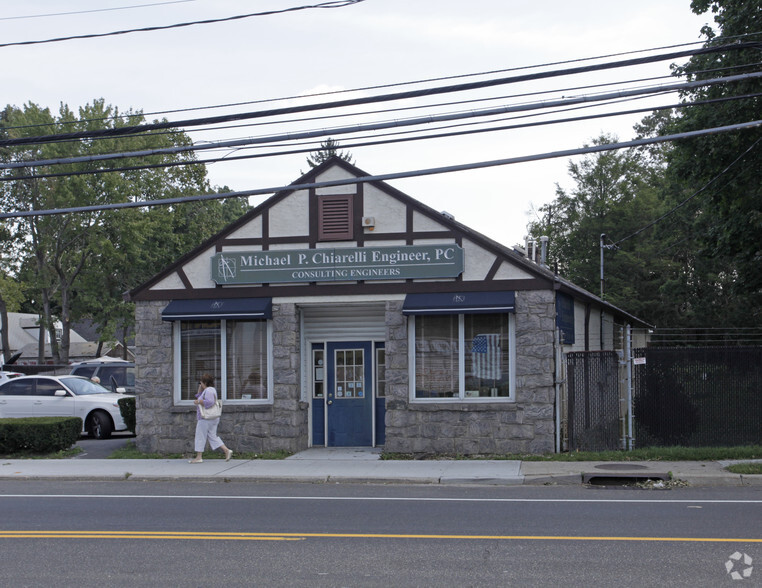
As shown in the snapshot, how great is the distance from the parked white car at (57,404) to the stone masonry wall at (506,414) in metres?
8.47

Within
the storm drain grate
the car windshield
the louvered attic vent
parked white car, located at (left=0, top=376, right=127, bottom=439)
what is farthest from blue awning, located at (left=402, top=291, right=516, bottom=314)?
the car windshield

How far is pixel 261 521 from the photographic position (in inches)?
397

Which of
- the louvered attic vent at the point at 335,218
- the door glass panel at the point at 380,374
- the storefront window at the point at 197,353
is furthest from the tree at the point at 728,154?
the storefront window at the point at 197,353

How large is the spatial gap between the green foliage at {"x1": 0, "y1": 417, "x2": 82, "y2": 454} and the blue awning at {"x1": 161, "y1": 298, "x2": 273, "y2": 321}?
3456mm

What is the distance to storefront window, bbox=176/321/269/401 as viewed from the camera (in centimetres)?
1705

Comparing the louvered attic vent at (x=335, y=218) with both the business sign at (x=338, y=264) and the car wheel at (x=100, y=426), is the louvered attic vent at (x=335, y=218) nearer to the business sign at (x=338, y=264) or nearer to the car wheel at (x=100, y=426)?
the business sign at (x=338, y=264)

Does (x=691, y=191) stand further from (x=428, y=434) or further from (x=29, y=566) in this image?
(x=29, y=566)

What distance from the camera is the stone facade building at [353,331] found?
15773 millimetres

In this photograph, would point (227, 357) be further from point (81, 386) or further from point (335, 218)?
point (81, 386)

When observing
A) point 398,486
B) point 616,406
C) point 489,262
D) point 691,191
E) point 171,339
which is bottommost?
point 398,486

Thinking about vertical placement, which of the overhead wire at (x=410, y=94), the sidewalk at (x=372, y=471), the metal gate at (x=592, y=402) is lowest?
the sidewalk at (x=372, y=471)

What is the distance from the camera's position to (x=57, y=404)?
21.0 metres

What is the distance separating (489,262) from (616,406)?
3.65 meters

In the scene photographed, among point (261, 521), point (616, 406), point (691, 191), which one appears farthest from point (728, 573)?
point (691, 191)
